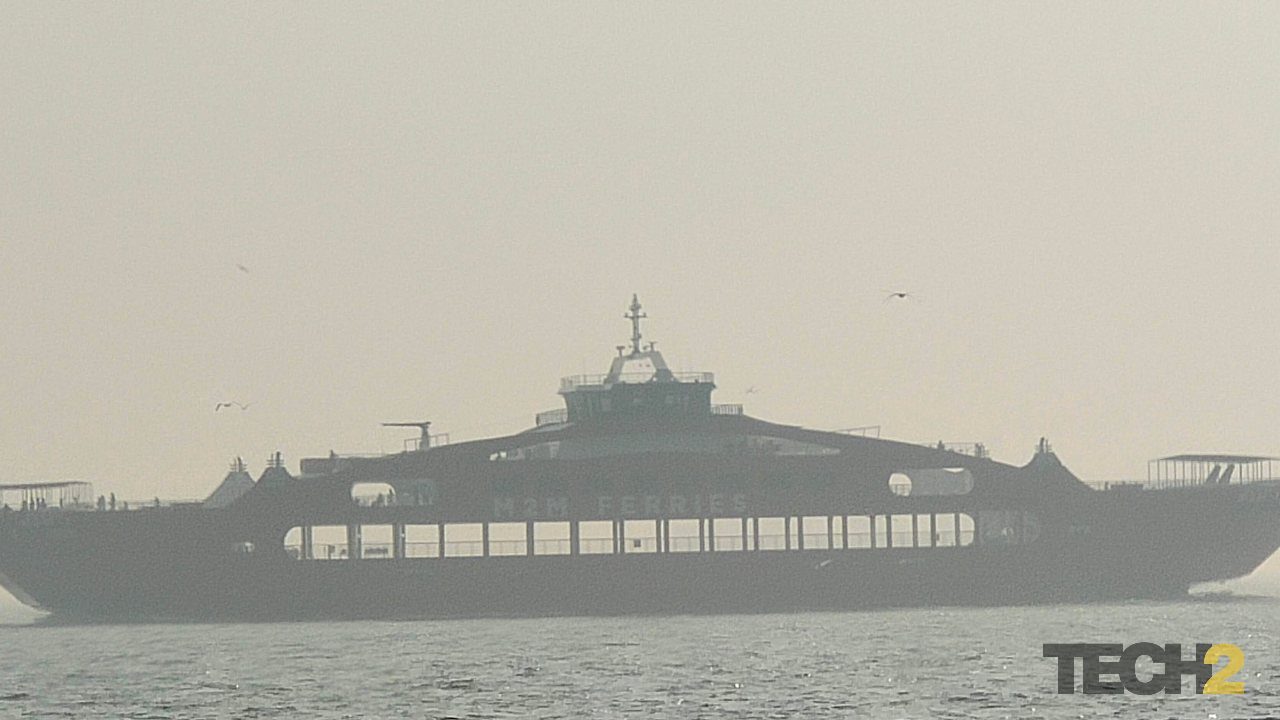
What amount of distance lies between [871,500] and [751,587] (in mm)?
6042

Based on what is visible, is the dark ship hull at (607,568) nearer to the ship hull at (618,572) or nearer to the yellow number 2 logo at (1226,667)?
the ship hull at (618,572)

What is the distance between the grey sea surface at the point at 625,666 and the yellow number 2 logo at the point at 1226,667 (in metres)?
0.69

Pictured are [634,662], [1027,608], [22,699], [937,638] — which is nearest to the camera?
[22,699]

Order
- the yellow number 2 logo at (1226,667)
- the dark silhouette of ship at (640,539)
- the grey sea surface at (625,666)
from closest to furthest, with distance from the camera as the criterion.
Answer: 1. the grey sea surface at (625,666)
2. the yellow number 2 logo at (1226,667)
3. the dark silhouette of ship at (640,539)

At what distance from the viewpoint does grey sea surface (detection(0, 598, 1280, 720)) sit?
90438mm

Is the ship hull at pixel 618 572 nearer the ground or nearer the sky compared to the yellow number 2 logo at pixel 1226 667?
nearer the sky

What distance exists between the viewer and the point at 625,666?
104562 mm

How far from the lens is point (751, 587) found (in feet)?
464

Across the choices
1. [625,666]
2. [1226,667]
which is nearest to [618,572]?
[625,666]

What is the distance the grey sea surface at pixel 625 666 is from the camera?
90.4 meters

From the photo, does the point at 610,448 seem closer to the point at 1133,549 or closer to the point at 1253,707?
the point at 1133,549

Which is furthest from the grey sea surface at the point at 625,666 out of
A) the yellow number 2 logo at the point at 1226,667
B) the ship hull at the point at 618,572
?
the ship hull at the point at 618,572

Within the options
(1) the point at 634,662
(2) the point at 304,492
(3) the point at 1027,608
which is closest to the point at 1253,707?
(1) the point at 634,662

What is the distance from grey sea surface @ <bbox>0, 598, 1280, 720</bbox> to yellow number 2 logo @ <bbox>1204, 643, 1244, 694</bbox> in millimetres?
688
